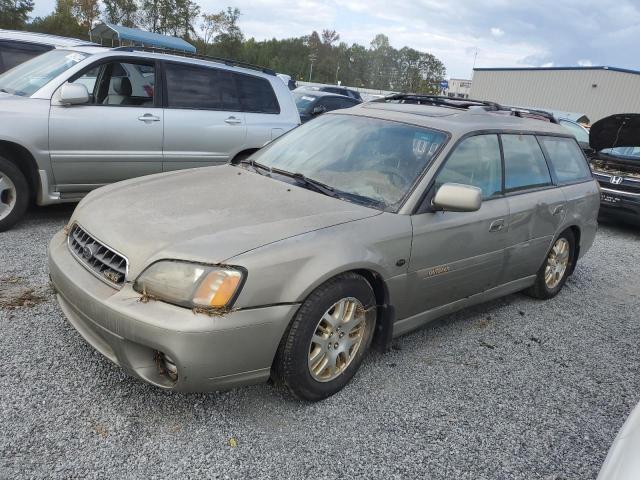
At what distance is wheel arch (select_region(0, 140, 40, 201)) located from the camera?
4.65 m

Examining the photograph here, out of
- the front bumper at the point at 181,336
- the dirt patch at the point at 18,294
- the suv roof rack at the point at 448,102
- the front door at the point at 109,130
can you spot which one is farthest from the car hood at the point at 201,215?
the front door at the point at 109,130

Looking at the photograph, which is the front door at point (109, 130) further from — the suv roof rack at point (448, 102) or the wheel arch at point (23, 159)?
the suv roof rack at point (448, 102)

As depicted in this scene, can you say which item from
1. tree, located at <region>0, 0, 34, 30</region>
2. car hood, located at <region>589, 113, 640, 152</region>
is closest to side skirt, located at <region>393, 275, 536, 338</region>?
car hood, located at <region>589, 113, 640, 152</region>

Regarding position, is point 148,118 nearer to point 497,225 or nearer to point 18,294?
point 18,294

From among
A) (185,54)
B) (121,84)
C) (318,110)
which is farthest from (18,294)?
(318,110)

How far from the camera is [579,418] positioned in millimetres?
2936

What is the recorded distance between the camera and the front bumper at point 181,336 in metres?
2.22

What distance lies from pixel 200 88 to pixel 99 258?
370 centimetres

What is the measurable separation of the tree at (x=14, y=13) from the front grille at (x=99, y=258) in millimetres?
49947

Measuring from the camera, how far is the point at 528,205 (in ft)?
12.7

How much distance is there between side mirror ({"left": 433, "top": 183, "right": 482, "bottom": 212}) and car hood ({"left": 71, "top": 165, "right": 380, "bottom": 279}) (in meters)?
0.40

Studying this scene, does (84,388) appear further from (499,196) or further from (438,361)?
(499,196)

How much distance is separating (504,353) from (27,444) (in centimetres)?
289

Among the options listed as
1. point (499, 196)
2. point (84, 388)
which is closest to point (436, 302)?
point (499, 196)
